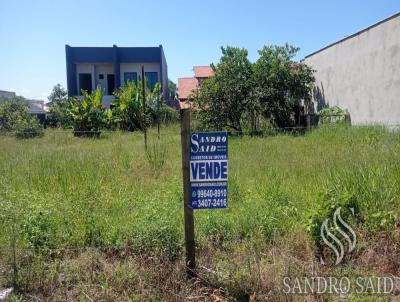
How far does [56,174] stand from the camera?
20.9 ft

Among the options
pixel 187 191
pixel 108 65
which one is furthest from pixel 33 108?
pixel 187 191

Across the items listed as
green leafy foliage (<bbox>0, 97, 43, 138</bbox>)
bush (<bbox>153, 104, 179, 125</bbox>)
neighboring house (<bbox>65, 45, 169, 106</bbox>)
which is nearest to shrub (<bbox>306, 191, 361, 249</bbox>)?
green leafy foliage (<bbox>0, 97, 43, 138</bbox>)

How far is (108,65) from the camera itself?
33250mm

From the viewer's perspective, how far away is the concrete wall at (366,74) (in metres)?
11.8

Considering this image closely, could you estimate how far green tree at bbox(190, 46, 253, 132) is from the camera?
15.5 m

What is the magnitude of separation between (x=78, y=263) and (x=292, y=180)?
3.67 m

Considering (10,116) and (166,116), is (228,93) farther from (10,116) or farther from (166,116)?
(10,116)

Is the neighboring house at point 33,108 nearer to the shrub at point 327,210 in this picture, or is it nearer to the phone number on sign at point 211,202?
the phone number on sign at point 211,202

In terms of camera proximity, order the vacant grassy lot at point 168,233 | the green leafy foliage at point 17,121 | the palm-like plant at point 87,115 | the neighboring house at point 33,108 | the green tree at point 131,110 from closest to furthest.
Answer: the vacant grassy lot at point 168,233 → the green leafy foliage at point 17,121 → the palm-like plant at point 87,115 → the green tree at point 131,110 → the neighboring house at point 33,108

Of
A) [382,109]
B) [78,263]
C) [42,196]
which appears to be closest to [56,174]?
[42,196]

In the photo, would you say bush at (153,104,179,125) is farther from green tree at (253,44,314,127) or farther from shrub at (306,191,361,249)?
shrub at (306,191,361,249)

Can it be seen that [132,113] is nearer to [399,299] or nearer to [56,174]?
[56,174]

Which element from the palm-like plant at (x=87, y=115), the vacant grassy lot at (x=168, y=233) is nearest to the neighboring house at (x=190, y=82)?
the palm-like plant at (x=87, y=115)

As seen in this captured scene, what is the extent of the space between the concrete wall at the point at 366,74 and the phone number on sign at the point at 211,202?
1059 cm
